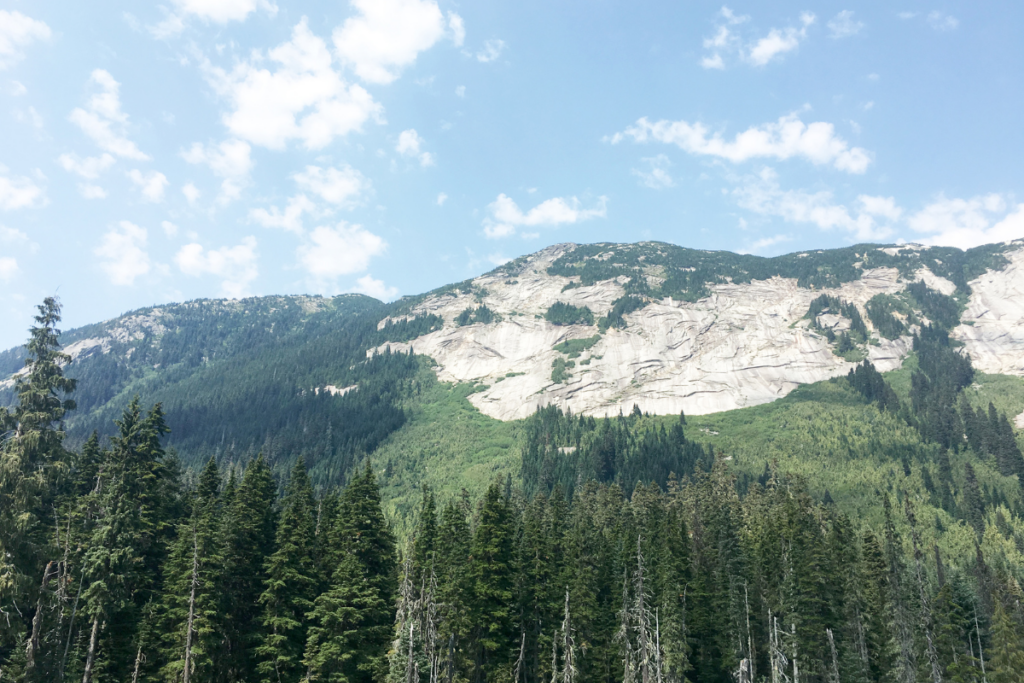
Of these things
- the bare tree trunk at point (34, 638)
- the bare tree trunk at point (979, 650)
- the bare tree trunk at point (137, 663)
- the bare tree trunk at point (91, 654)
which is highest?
the bare tree trunk at point (34, 638)

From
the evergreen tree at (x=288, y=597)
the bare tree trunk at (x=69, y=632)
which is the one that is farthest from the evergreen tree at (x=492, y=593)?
the bare tree trunk at (x=69, y=632)

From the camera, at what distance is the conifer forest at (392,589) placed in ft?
114

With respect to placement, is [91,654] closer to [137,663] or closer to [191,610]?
[137,663]

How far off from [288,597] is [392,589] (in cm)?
857

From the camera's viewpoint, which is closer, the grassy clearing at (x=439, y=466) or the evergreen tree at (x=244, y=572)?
the evergreen tree at (x=244, y=572)

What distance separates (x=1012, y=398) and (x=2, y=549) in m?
240

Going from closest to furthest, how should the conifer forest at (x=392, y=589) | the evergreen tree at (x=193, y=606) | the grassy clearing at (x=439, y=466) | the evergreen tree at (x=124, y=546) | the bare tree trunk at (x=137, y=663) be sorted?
the conifer forest at (x=392, y=589) < the evergreen tree at (x=193, y=606) < the evergreen tree at (x=124, y=546) < the bare tree trunk at (x=137, y=663) < the grassy clearing at (x=439, y=466)

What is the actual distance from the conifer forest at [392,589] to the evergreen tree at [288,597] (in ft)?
0.55

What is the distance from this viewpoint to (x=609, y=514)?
8619 cm

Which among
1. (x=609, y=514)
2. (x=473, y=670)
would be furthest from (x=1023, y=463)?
(x=473, y=670)

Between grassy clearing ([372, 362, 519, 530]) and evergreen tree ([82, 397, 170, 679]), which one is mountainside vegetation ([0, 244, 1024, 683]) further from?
grassy clearing ([372, 362, 519, 530])

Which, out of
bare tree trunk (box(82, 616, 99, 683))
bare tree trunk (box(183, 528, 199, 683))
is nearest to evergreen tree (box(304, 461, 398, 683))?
bare tree trunk (box(183, 528, 199, 683))

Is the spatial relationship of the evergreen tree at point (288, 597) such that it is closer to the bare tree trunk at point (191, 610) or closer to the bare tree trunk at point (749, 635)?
the bare tree trunk at point (191, 610)

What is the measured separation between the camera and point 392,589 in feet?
164
